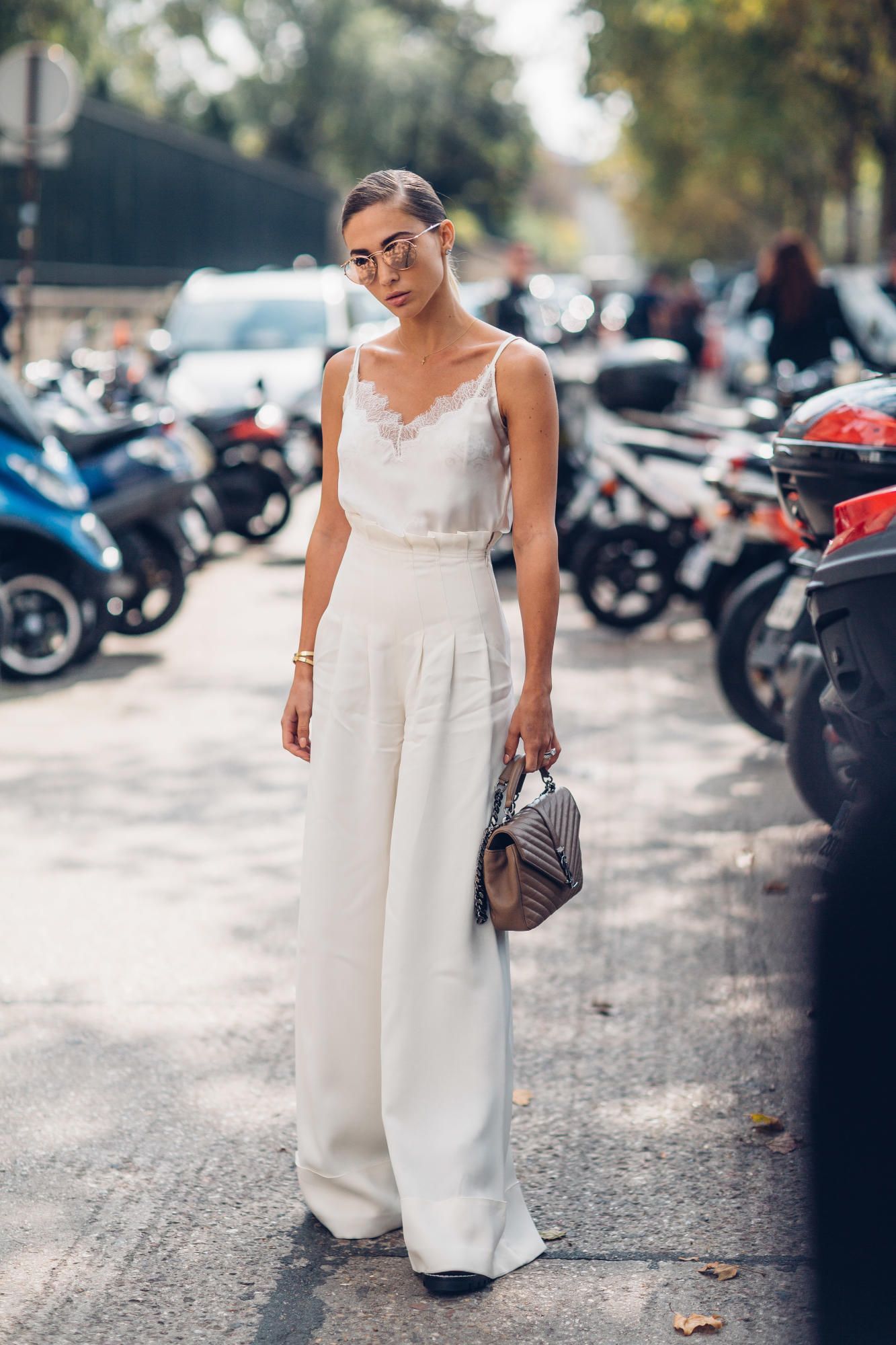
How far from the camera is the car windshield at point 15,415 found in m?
8.12

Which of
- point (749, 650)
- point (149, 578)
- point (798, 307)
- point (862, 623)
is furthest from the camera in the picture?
point (798, 307)

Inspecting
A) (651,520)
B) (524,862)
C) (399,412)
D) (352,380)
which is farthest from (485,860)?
(651,520)

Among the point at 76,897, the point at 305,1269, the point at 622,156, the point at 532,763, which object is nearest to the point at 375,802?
the point at 532,763

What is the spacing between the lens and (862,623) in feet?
11.9

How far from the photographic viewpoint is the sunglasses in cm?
307

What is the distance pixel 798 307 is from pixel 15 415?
5.24m

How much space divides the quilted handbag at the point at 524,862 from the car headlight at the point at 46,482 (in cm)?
539

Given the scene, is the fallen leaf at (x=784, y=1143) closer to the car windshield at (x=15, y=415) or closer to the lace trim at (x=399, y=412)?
the lace trim at (x=399, y=412)

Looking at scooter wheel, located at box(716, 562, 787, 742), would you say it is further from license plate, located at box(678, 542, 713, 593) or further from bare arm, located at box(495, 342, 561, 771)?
bare arm, located at box(495, 342, 561, 771)

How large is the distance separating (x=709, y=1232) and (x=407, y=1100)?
66 cm

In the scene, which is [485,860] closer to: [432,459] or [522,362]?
[432,459]

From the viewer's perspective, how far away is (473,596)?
10.6ft

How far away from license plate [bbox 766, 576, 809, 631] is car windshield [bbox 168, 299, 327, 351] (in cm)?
937

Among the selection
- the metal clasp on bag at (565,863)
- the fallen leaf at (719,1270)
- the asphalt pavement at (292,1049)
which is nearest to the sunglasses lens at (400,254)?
the metal clasp on bag at (565,863)
